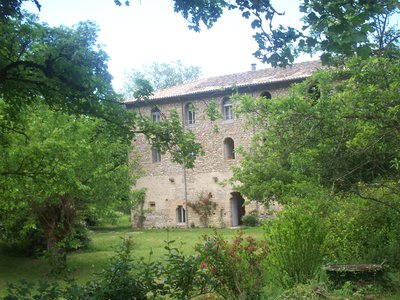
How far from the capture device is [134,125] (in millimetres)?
6492

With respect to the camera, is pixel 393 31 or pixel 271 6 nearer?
pixel 271 6

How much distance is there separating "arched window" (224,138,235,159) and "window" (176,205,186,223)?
444 centimetres

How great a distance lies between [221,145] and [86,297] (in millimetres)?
24517

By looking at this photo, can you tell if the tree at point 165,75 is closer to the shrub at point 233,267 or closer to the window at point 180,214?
the window at point 180,214

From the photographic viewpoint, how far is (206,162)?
94.8 ft

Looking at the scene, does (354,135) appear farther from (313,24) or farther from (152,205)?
(152,205)

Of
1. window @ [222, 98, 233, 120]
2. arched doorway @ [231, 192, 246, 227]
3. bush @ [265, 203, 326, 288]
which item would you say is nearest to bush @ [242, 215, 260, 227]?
arched doorway @ [231, 192, 246, 227]

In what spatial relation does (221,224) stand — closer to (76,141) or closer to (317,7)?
(76,141)

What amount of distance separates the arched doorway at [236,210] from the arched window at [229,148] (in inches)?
89.7

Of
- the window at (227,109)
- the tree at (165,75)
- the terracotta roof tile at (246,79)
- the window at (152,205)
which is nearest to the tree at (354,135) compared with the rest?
the terracotta roof tile at (246,79)

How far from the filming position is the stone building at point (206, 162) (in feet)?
89.9

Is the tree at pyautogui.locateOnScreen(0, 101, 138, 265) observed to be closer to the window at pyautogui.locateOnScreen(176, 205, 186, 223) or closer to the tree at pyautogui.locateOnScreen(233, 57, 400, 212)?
the tree at pyautogui.locateOnScreen(233, 57, 400, 212)

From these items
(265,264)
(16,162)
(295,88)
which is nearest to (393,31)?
(295,88)

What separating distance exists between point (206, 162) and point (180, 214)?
3.80 m
